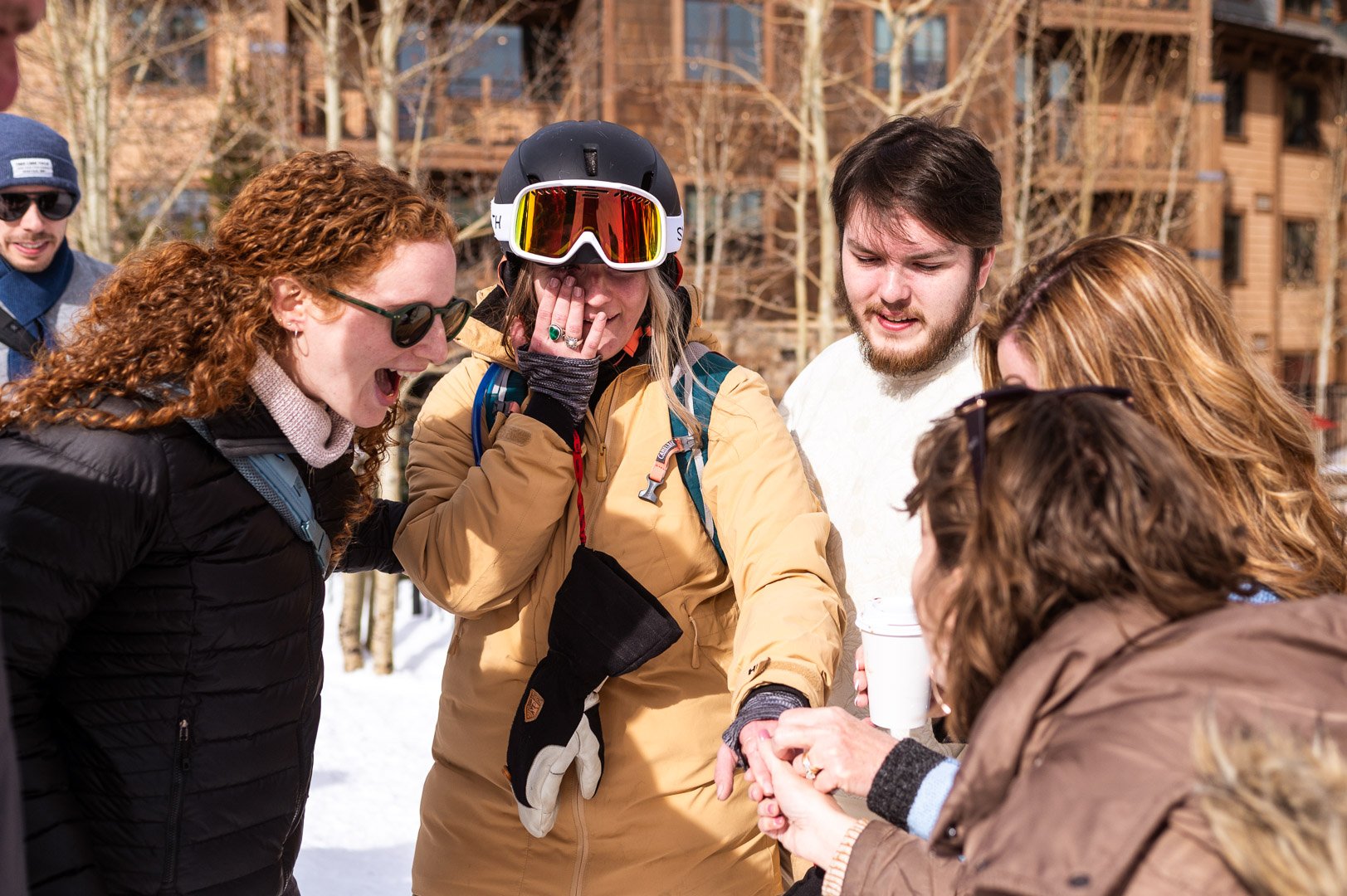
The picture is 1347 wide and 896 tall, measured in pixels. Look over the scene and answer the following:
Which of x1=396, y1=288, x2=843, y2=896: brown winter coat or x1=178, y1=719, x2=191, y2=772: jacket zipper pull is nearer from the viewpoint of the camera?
x1=178, y1=719, x2=191, y2=772: jacket zipper pull

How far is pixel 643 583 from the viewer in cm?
252

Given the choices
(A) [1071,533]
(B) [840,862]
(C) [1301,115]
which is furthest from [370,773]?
(C) [1301,115]

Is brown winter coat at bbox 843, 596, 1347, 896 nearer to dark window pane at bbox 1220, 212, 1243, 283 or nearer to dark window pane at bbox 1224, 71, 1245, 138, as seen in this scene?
dark window pane at bbox 1220, 212, 1243, 283

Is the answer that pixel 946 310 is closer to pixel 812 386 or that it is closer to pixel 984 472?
pixel 812 386

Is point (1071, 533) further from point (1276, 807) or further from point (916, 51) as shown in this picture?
point (916, 51)

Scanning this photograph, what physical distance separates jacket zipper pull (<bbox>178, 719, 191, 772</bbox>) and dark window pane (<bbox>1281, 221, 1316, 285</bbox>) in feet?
101

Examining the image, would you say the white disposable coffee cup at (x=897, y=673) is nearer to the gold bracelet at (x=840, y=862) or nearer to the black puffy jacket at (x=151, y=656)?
the gold bracelet at (x=840, y=862)

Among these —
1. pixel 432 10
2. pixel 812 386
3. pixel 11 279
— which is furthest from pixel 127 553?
pixel 432 10

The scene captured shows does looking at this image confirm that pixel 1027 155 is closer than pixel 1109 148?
Yes

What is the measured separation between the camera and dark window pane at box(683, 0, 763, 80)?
1845 centimetres

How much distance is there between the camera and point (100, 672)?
184cm

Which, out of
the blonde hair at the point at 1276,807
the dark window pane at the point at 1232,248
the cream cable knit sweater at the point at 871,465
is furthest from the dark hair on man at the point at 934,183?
the dark window pane at the point at 1232,248

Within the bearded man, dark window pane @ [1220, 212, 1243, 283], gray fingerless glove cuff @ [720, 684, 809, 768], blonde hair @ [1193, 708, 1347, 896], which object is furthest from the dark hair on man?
dark window pane @ [1220, 212, 1243, 283]

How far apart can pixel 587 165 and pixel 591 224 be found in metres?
0.15
